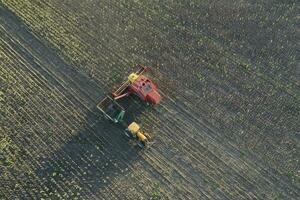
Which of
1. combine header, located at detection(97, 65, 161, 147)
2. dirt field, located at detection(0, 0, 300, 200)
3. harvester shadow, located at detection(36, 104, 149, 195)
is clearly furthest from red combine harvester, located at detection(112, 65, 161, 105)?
harvester shadow, located at detection(36, 104, 149, 195)

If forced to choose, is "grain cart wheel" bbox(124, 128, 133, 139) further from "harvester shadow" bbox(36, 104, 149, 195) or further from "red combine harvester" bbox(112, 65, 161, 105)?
"red combine harvester" bbox(112, 65, 161, 105)

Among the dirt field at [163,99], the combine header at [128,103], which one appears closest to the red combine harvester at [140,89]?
the combine header at [128,103]

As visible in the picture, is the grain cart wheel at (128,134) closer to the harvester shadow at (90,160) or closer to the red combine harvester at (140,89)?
the harvester shadow at (90,160)

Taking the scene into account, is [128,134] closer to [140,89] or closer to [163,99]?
[140,89]

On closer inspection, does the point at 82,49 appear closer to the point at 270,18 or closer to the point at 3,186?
the point at 3,186

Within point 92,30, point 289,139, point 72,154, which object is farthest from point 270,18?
point 72,154
